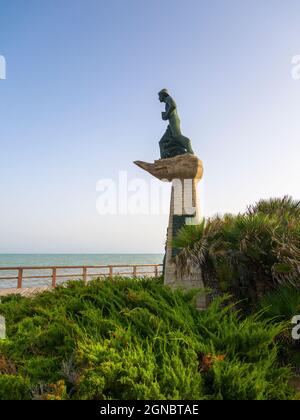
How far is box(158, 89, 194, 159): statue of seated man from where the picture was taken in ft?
38.7

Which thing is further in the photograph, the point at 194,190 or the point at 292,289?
the point at 194,190

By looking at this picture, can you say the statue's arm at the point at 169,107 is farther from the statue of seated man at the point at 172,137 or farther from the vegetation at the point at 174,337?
the vegetation at the point at 174,337

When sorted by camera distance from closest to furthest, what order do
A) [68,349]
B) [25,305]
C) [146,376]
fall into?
1. [146,376]
2. [68,349]
3. [25,305]

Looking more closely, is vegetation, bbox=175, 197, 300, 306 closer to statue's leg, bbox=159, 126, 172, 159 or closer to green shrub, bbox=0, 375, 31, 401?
green shrub, bbox=0, 375, 31, 401

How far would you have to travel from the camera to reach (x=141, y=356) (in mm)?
3221

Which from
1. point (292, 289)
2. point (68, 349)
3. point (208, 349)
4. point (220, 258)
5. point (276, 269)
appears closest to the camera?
point (208, 349)

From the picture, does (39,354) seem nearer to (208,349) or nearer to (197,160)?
(208,349)

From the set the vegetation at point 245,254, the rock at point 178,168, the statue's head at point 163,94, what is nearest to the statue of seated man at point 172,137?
the statue's head at point 163,94

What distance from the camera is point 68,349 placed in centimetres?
391

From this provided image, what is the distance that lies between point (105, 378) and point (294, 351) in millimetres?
2914

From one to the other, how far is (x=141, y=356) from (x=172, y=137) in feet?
32.1

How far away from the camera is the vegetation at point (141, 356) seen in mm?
2961

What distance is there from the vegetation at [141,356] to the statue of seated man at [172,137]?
7516mm

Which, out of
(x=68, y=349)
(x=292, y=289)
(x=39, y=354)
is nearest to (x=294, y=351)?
(x=292, y=289)
